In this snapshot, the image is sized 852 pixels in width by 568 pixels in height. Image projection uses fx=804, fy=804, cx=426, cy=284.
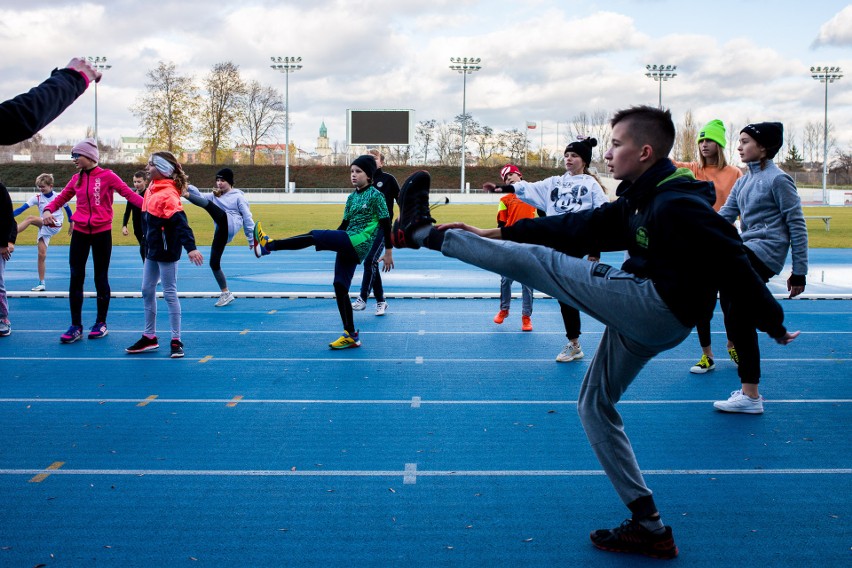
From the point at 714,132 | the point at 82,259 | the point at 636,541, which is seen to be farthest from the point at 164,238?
the point at 636,541

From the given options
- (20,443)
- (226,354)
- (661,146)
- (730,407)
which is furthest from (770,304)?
(226,354)

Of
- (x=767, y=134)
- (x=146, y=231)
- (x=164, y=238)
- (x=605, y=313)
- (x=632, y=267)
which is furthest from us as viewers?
(x=146, y=231)

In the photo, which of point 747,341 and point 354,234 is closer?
point 747,341

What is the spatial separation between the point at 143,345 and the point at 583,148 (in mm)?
4548

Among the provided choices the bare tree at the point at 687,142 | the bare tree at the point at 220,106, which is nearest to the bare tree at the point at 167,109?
the bare tree at the point at 220,106

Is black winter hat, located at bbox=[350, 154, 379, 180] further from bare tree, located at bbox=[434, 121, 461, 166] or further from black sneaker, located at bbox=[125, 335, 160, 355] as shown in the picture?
bare tree, located at bbox=[434, 121, 461, 166]

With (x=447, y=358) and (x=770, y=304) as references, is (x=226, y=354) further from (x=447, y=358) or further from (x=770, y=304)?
(x=770, y=304)

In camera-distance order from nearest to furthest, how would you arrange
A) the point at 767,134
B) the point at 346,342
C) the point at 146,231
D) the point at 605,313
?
1. the point at 605,313
2. the point at 767,134
3. the point at 146,231
4. the point at 346,342

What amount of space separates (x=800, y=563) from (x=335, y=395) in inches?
142

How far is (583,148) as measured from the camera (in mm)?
7223

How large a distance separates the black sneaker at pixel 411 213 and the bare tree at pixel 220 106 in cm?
7815

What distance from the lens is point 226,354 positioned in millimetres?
7703

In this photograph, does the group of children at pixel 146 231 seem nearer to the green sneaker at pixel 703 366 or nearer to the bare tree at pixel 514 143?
the green sneaker at pixel 703 366

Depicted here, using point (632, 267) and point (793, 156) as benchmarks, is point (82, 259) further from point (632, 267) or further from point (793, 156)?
point (793, 156)
